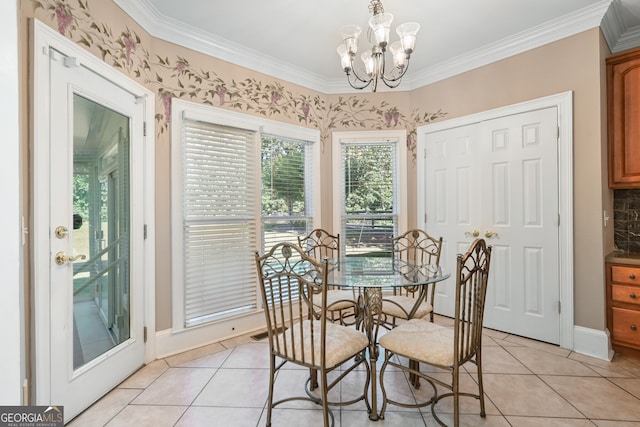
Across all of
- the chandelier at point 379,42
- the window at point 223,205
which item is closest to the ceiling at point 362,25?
the chandelier at point 379,42

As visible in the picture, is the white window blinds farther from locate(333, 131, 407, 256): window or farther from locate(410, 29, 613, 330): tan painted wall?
locate(410, 29, 613, 330): tan painted wall

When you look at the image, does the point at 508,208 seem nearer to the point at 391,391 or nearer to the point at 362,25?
the point at 391,391

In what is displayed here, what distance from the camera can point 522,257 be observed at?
2834 millimetres

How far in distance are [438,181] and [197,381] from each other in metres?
2.96

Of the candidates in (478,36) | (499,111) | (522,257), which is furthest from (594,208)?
(478,36)

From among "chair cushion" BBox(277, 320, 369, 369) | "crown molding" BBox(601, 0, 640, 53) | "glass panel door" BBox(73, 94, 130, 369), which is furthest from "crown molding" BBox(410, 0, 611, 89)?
"glass panel door" BBox(73, 94, 130, 369)

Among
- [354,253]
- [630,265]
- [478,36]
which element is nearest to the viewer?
[630,265]

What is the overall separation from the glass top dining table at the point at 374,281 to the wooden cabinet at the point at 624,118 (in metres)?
1.75

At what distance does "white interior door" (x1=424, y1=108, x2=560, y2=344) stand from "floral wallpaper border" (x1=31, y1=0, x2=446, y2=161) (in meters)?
0.55

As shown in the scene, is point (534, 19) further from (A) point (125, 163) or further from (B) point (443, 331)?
(A) point (125, 163)

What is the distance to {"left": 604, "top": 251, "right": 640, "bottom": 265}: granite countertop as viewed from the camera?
2350mm

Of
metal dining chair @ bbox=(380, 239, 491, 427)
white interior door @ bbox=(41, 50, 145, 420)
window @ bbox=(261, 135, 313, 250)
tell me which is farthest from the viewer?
window @ bbox=(261, 135, 313, 250)

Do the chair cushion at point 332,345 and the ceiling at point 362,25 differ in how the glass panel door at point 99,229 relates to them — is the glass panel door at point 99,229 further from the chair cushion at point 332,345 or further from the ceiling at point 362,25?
the chair cushion at point 332,345

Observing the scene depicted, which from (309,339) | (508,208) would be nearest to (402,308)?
(309,339)
